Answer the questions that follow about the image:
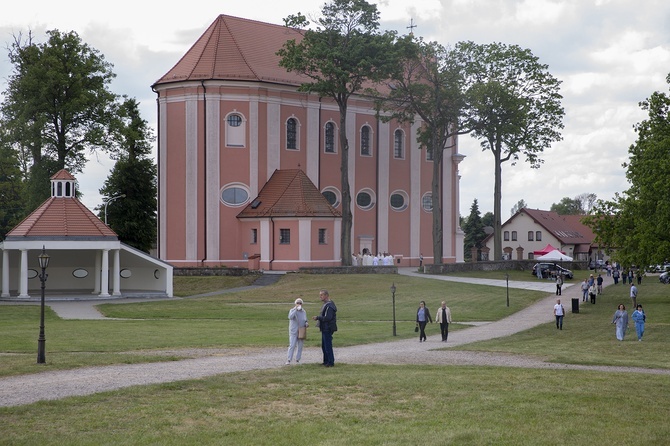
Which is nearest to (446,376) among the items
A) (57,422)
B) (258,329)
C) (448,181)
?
(57,422)

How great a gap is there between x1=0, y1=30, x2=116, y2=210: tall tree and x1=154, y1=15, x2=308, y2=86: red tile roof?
192 inches

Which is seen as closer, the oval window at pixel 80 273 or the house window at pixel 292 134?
the oval window at pixel 80 273

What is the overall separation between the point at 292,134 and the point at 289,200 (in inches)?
256

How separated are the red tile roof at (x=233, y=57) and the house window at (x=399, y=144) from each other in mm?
9511

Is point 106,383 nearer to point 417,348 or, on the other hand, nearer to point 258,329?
point 417,348

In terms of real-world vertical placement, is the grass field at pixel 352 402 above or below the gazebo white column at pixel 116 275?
below

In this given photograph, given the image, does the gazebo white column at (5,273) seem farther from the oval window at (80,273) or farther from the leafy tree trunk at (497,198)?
the leafy tree trunk at (497,198)

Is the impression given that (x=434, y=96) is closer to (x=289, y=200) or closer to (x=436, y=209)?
(x=436, y=209)

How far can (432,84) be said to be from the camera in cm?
6431

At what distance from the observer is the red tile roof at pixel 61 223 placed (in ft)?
162

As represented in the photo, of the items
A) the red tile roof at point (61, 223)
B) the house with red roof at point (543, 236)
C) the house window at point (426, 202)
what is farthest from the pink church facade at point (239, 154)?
the house with red roof at point (543, 236)

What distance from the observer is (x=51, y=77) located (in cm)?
5756

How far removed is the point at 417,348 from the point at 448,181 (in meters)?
46.8

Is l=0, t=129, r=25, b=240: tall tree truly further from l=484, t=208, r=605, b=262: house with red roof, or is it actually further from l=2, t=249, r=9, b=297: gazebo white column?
l=484, t=208, r=605, b=262: house with red roof
